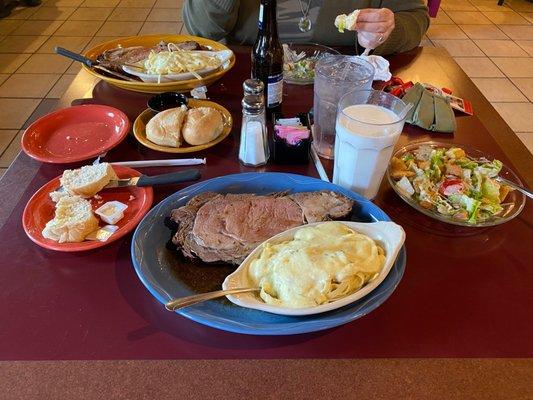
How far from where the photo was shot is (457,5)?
15.5 feet

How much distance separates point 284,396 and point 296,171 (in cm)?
59

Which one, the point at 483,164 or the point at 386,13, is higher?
the point at 386,13

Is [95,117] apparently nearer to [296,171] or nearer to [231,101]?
[231,101]

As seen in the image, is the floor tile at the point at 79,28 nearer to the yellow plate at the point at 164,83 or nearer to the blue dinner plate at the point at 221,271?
the yellow plate at the point at 164,83

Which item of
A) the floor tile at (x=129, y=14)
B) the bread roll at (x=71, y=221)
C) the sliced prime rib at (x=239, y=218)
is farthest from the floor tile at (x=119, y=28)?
the sliced prime rib at (x=239, y=218)

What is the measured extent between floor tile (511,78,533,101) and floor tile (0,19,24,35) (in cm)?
448

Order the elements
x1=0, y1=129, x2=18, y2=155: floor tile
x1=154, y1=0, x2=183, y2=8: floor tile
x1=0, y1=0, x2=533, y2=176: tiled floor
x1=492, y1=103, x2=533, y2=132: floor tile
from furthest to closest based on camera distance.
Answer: x1=154, y1=0, x2=183, y2=8: floor tile < x1=0, y1=0, x2=533, y2=176: tiled floor < x1=492, y1=103, x2=533, y2=132: floor tile < x1=0, y1=129, x2=18, y2=155: floor tile

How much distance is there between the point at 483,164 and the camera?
1093mm

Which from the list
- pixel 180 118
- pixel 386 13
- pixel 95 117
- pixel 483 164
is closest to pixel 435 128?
pixel 483 164

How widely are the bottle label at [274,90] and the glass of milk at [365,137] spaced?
295mm

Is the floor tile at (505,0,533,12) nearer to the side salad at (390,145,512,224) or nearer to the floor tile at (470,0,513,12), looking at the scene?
the floor tile at (470,0,513,12)

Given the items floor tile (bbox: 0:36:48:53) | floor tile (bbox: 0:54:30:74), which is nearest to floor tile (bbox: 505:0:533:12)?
floor tile (bbox: 0:36:48:53)

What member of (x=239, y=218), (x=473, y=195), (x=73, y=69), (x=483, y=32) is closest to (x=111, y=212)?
(x=239, y=218)

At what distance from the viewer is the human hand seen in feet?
4.57
